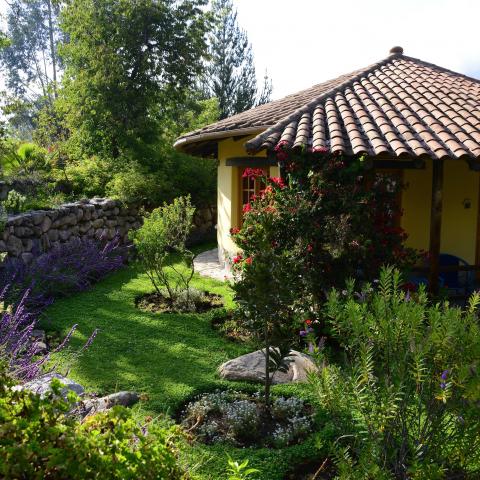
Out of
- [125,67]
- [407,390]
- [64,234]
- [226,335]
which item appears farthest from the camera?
[125,67]

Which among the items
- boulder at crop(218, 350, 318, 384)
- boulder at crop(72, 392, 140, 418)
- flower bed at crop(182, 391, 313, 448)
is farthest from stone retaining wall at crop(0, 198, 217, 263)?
flower bed at crop(182, 391, 313, 448)

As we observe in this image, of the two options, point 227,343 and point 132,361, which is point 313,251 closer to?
point 227,343

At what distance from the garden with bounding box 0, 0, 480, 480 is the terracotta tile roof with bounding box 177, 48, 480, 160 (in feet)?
1.21

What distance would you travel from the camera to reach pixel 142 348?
621cm

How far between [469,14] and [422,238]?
3.89 meters

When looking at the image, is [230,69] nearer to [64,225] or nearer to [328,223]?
[64,225]

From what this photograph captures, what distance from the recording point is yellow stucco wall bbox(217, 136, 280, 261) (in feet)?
34.7

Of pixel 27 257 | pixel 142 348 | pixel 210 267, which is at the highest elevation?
pixel 27 257

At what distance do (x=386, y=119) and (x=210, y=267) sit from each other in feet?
18.0

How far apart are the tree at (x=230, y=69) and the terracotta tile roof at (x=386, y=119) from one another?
1718cm

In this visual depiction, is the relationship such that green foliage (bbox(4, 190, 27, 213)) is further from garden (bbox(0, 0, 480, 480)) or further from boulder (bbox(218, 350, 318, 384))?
boulder (bbox(218, 350, 318, 384))

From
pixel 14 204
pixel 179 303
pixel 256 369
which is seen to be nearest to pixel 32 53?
pixel 14 204

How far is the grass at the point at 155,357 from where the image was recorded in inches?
149

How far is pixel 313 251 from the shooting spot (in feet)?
20.2
